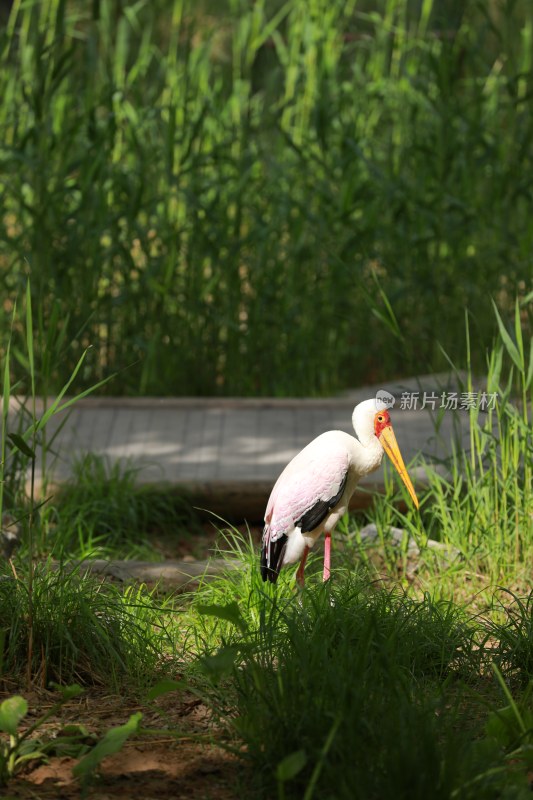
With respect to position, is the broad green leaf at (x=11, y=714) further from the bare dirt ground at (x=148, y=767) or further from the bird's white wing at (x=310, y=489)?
the bird's white wing at (x=310, y=489)

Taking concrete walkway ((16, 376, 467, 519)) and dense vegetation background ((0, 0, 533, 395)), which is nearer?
concrete walkway ((16, 376, 467, 519))

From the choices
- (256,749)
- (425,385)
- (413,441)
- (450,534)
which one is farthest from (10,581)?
(425,385)

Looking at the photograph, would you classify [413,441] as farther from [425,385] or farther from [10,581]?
[10,581]

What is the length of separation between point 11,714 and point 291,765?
0.69 meters

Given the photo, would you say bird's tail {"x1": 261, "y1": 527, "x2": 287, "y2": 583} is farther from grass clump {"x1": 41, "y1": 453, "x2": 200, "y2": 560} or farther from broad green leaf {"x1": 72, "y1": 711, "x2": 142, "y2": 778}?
grass clump {"x1": 41, "y1": 453, "x2": 200, "y2": 560}

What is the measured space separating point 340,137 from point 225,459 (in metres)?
2.86

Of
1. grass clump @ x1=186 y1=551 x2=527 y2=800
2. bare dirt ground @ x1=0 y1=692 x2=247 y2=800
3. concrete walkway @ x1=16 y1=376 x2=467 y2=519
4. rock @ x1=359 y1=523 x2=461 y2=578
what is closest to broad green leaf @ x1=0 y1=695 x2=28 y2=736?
A: bare dirt ground @ x1=0 y1=692 x2=247 y2=800

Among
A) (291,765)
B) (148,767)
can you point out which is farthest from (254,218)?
(291,765)

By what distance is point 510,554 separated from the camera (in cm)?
455

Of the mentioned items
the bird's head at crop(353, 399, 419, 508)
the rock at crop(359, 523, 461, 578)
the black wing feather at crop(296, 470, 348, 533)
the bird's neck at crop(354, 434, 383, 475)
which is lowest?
the rock at crop(359, 523, 461, 578)

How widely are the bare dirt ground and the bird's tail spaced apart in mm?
598

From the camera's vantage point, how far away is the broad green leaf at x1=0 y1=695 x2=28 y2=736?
2891 mm

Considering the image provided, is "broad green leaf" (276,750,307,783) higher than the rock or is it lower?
higher

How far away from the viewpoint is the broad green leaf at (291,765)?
2584 mm
